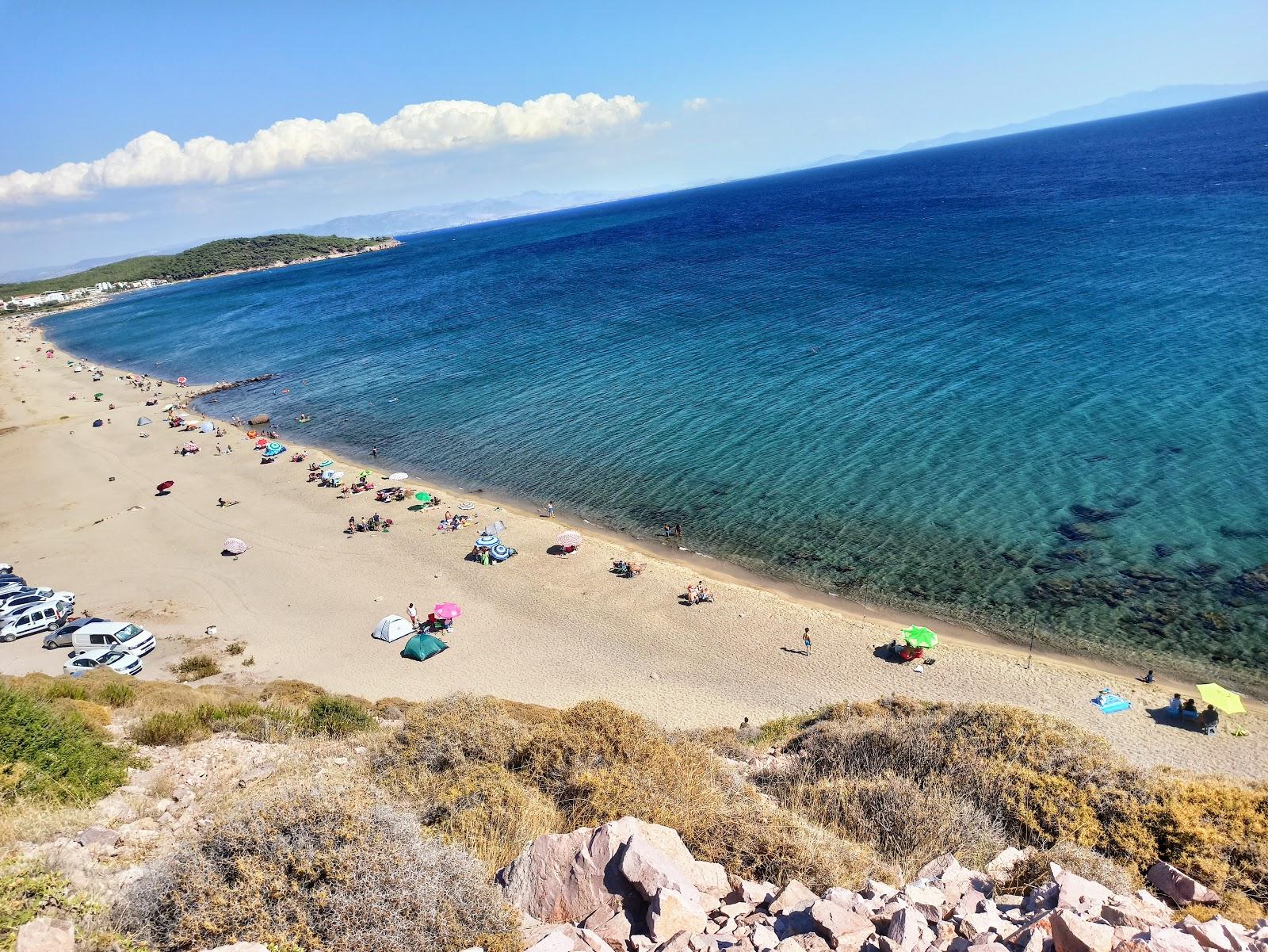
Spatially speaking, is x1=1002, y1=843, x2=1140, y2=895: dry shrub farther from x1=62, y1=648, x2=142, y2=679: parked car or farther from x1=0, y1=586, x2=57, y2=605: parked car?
x1=0, y1=586, x2=57, y2=605: parked car

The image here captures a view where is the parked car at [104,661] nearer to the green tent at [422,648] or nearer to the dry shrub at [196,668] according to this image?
the dry shrub at [196,668]

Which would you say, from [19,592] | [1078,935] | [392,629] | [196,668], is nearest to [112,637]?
[196,668]

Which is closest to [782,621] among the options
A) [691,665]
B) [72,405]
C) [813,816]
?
[691,665]

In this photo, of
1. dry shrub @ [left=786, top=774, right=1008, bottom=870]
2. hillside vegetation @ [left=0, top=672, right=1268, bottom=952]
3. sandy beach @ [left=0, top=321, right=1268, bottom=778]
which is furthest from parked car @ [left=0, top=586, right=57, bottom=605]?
dry shrub @ [left=786, top=774, right=1008, bottom=870]

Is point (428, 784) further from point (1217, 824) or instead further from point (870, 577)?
point (870, 577)

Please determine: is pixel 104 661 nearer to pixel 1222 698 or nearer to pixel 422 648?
pixel 422 648
